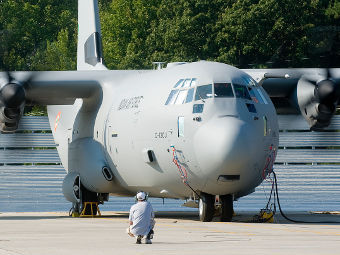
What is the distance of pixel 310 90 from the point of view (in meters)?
26.0

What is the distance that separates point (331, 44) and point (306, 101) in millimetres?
1635

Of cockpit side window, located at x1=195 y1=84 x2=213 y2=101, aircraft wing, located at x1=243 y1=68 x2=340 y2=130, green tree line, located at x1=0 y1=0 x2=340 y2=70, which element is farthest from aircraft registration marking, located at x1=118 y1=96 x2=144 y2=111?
green tree line, located at x1=0 y1=0 x2=340 y2=70

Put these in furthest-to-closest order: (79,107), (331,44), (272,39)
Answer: (272,39)
(79,107)
(331,44)

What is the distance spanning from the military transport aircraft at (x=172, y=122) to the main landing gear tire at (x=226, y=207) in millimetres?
23

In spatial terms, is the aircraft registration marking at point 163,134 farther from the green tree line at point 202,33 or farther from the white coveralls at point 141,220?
the green tree line at point 202,33

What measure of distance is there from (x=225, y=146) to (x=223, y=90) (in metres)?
1.72

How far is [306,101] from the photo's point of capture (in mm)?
26141

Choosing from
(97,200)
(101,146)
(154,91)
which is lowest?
(97,200)

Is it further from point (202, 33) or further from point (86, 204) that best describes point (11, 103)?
point (202, 33)

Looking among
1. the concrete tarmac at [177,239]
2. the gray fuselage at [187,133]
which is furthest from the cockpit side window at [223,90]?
the concrete tarmac at [177,239]

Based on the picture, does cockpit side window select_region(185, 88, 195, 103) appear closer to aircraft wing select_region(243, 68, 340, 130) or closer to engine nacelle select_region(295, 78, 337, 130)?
aircraft wing select_region(243, 68, 340, 130)

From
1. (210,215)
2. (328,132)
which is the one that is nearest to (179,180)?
(210,215)

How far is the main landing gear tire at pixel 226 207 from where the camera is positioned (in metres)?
22.8

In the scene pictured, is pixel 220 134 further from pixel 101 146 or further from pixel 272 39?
pixel 272 39
